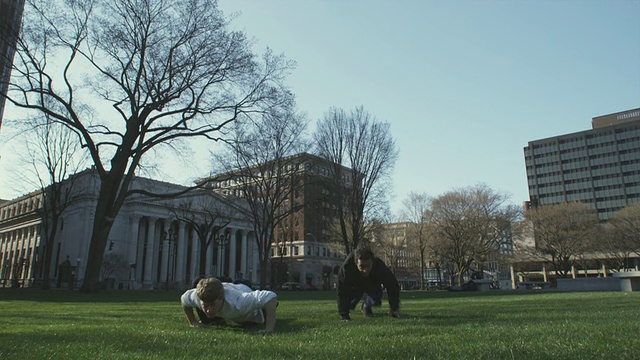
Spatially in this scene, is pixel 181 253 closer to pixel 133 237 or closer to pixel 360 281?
pixel 133 237

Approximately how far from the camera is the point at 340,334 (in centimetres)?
455

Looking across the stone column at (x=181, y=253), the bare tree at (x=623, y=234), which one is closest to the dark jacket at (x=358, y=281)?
the bare tree at (x=623, y=234)

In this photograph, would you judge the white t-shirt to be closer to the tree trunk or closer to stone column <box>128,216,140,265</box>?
the tree trunk

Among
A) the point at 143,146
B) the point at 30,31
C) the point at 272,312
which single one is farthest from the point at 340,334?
the point at 30,31

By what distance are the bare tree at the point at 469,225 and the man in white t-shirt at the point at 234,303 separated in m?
50.0

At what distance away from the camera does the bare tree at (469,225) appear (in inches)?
2074

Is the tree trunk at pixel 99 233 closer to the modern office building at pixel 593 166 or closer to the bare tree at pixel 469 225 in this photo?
the bare tree at pixel 469 225

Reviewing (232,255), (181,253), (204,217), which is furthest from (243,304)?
(232,255)

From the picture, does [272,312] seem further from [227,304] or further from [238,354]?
[238,354]

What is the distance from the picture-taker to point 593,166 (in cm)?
11300

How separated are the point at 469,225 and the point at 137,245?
48711 millimetres

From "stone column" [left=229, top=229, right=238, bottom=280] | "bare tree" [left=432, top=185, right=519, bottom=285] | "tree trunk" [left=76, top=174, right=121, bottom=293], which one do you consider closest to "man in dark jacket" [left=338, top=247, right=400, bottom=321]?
"tree trunk" [left=76, top=174, right=121, bottom=293]

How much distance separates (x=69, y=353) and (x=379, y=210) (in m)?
34.9

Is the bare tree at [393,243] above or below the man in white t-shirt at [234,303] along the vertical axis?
Result: above
